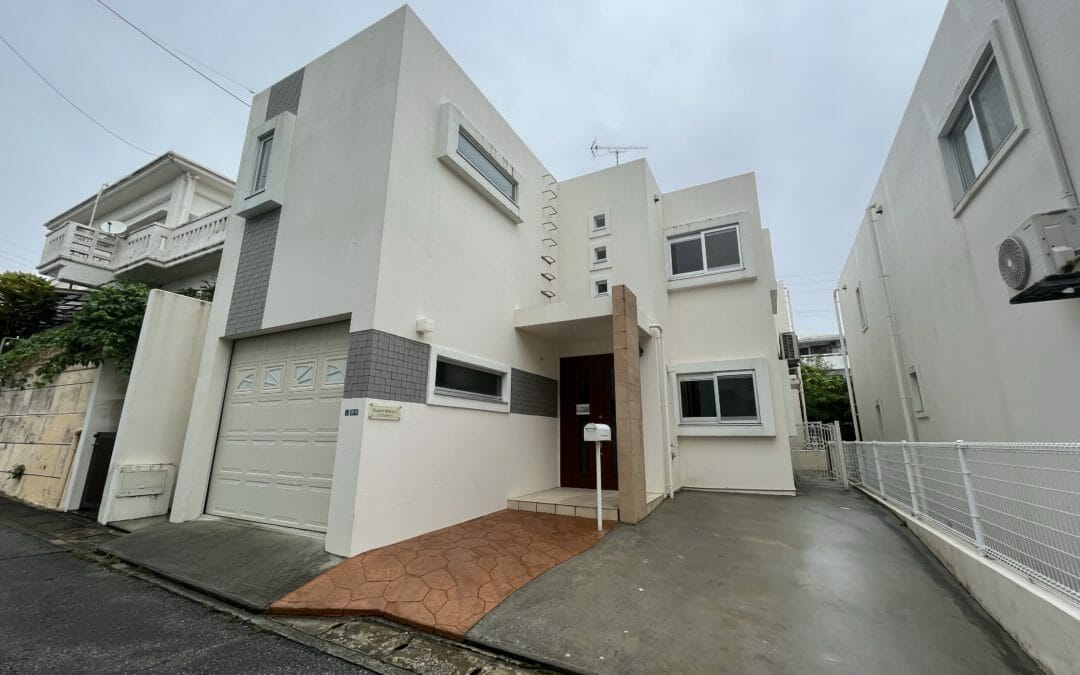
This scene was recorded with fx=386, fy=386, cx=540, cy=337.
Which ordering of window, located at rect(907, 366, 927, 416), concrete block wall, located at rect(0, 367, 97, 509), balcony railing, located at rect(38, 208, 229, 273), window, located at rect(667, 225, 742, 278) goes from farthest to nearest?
window, located at rect(667, 225, 742, 278)
balcony railing, located at rect(38, 208, 229, 273)
window, located at rect(907, 366, 927, 416)
concrete block wall, located at rect(0, 367, 97, 509)

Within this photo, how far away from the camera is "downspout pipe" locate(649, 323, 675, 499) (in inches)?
260

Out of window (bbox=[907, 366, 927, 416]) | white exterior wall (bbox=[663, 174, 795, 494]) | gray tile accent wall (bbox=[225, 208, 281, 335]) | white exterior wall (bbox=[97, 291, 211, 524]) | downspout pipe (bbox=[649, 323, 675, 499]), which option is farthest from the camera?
white exterior wall (bbox=[663, 174, 795, 494])

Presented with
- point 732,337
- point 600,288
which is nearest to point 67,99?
point 600,288

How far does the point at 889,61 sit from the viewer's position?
239 inches

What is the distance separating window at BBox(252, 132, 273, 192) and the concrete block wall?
426cm

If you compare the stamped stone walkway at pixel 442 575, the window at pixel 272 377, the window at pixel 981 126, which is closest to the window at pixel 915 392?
the window at pixel 981 126

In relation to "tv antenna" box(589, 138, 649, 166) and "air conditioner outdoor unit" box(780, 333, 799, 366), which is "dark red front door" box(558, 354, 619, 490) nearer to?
"air conditioner outdoor unit" box(780, 333, 799, 366)

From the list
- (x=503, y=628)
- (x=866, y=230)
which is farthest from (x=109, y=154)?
(x=866, y=230)

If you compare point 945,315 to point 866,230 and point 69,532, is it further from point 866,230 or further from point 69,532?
point 69,532

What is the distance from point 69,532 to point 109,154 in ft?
29.1

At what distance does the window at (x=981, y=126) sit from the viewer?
3928 mm

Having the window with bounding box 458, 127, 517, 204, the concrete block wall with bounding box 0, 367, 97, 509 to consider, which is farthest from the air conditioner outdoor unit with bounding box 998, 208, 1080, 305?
the concrete block wall with bounding box 0, 367, 97, 509

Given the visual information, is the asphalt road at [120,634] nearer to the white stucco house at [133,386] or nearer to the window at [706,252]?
the white stucco house at [133,386]

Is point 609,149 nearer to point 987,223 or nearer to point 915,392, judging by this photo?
point 987,223
